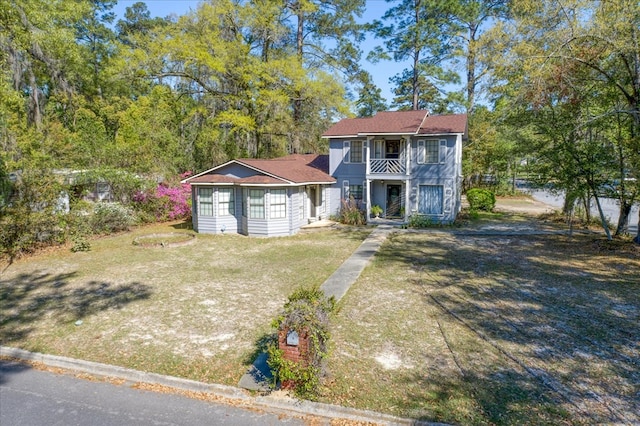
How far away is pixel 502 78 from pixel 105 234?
19.6 m

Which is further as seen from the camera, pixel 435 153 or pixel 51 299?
pixel 435 153

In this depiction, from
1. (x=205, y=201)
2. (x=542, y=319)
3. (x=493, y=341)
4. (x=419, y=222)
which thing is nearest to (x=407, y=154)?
(x=419, y=222)

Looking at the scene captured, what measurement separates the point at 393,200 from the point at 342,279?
12659 mm


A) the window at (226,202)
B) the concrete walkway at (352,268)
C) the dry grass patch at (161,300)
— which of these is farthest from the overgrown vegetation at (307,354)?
the window at (226,202)

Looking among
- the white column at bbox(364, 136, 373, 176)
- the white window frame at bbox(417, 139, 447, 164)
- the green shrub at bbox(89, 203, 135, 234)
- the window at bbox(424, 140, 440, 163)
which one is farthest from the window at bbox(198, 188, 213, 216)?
the window at bbox(424, 140, 440, 163)

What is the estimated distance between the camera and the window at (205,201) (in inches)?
741

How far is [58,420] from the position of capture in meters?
5.05

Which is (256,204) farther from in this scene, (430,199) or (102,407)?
(102,407)

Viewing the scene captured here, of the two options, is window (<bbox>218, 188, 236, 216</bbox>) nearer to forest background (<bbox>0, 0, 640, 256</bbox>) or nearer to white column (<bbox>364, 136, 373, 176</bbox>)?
forest background (<bbox>0, 0, 640, 256</bbox>)

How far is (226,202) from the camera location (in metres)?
19.0

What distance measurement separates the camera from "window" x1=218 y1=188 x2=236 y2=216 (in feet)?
61.8

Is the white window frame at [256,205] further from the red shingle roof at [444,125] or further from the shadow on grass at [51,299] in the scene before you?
the red shingle roof at [444,125]

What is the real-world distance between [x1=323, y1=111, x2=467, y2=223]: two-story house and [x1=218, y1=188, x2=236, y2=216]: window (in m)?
6.64

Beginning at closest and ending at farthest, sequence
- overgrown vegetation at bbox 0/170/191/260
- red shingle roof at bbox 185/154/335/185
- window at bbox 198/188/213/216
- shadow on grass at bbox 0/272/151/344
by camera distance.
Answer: shadow on grass at bbox 0/272/151/344 < overgrown vegetation at bbox 0/170/191/260 < red shingle roof at bbox 185/154/335/185 < window at bbox 198/188/213/216
